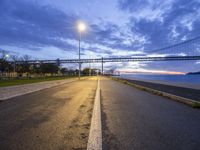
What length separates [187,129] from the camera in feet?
20.2

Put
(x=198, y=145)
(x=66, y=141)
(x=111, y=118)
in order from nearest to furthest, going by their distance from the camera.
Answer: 1. (x=198, y=145)
2. (x=66, y=141)
3. (x=111, y=118)

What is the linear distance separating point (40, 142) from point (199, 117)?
5.77 metres

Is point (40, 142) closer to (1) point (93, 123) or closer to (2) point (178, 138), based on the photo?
(1) point (93, 123)

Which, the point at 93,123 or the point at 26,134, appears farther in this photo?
the point at 93,123

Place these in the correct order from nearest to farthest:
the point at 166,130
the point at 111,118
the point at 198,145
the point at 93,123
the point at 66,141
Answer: the point at 198,145, the point at 66,141, the point at 166,130, the point at 93,123, the point at 111,118

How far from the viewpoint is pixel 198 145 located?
4684mm

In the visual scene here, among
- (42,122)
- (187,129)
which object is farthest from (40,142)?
(187,129)

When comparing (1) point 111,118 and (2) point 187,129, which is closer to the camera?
(2) point 187,129

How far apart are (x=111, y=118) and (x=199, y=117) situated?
3132mm

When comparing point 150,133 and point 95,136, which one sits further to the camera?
point 150,133

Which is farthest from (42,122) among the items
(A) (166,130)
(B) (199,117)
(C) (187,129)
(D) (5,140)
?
(B) (199,117)

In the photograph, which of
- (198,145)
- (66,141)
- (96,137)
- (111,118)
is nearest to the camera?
(198,145)

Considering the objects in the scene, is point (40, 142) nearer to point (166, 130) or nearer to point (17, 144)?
point (17, 144)

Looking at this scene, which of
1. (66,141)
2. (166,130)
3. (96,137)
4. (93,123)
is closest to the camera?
(66,141)
